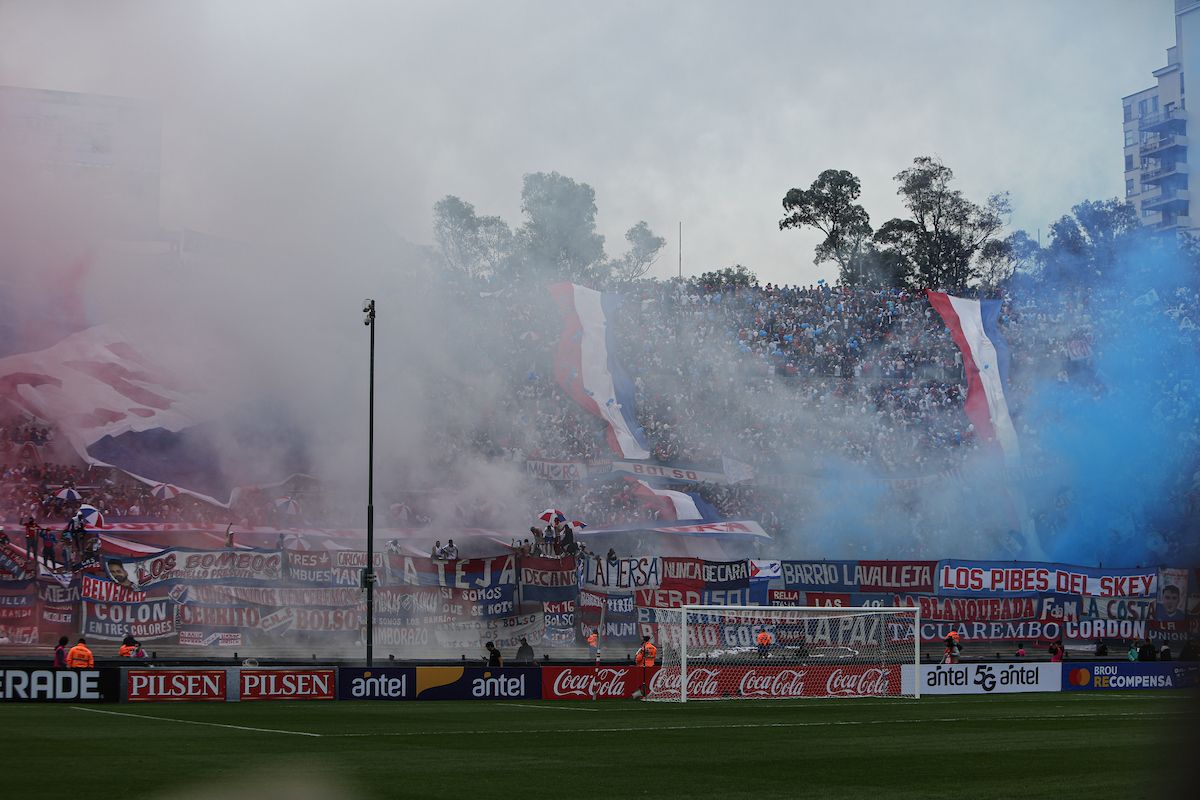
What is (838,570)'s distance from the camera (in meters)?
31.5

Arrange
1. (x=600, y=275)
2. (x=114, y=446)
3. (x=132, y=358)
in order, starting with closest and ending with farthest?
(x=114, y=446)
(x=132, y=358)
(x=600, y=275)

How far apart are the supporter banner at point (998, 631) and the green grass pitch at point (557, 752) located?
960cm

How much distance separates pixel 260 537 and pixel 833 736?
19.4 meters

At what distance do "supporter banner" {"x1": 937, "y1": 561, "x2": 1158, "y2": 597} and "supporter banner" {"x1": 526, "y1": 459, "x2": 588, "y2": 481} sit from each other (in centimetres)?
1110

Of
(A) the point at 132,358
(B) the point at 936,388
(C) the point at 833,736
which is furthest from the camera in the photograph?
Result: (B) the point at 936,388

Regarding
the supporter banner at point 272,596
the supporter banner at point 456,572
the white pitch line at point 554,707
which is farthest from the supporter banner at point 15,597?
the white pitch line at point 554,707

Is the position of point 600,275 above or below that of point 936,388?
above

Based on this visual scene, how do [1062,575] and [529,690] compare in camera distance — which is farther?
[1062,575]

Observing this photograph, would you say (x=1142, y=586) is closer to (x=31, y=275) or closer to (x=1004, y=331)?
(x=1004, y=331)

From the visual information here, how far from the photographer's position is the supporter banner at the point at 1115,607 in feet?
105

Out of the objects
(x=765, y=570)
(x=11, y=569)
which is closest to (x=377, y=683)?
(x=11, y=569)

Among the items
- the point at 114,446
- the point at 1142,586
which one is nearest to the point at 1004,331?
the point at 1142,586

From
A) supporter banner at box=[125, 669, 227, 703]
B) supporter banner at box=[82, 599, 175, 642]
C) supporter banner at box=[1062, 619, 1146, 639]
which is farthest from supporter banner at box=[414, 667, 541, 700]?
supporter banner at box=[1062, 619, 1146, 639]

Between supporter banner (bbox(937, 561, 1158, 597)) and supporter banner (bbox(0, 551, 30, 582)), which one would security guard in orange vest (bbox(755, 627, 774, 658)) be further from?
supporter banner (bbox(0, 551, 30, 582))
